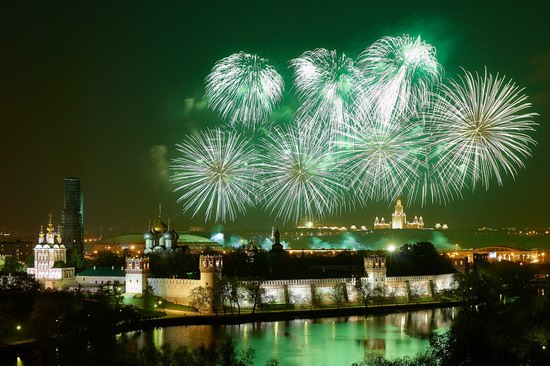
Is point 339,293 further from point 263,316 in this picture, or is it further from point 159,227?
point 159,227

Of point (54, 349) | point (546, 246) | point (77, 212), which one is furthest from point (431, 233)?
point (54, 349)

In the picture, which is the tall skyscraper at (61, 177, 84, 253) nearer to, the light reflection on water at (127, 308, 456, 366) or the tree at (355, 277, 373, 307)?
the tree at (355, 277, 373, 307)

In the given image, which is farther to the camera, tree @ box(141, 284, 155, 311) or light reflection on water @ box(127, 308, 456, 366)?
tree @ box(141, 284, 155, 311)

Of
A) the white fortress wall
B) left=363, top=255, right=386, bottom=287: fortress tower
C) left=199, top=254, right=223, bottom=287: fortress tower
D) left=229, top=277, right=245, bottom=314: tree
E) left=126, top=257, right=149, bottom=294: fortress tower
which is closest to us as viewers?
left=229, top=277, right=245, bottom=314: tree

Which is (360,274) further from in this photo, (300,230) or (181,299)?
(300,230)

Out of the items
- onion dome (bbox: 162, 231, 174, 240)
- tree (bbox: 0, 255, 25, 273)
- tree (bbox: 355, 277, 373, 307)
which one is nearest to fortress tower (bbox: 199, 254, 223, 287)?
tree (bbox: 355, 277, 373, 307)
